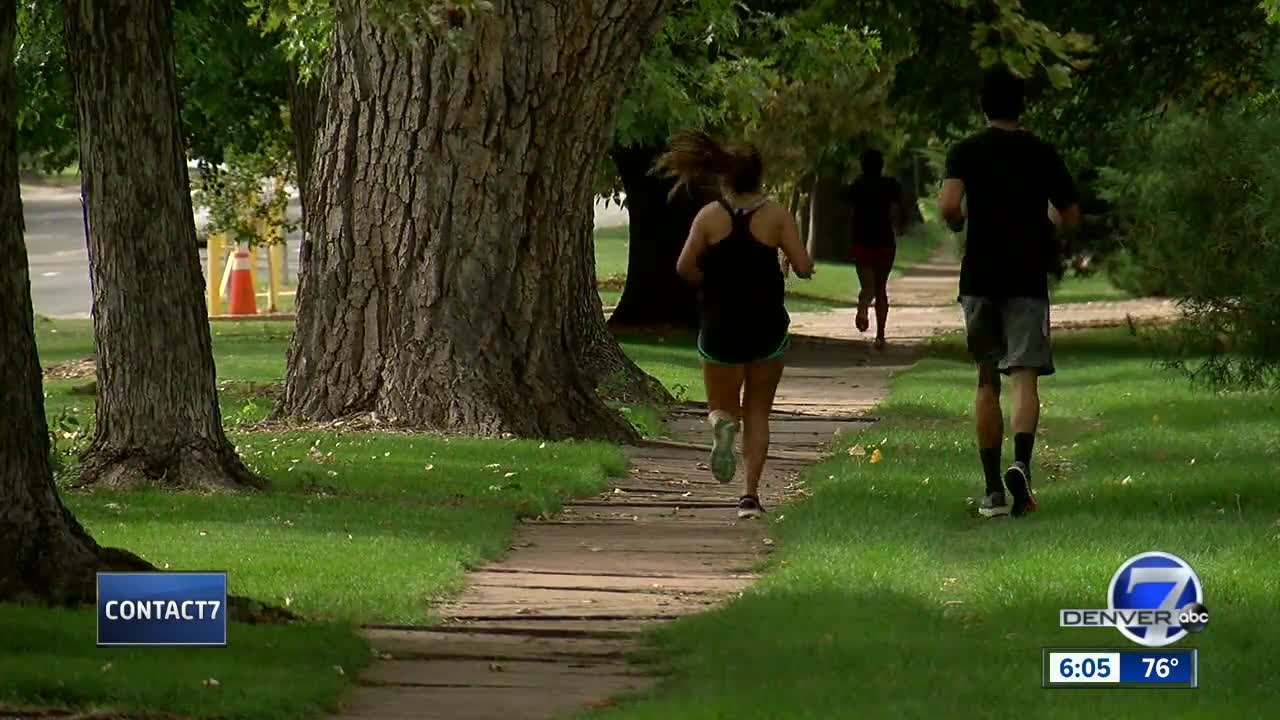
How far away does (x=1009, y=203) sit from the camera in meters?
12.1

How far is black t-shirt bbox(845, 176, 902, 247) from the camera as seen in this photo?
25109 mm

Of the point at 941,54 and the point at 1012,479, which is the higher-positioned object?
the point at 941,54

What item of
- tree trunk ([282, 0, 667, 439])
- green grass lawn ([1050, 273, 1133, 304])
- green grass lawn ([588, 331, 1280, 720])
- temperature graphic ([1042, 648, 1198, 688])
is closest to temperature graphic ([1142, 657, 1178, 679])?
temperature graphic ([1042, 648, 1198, 688])

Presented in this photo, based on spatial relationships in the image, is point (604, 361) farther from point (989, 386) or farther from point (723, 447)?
point (989, 386)

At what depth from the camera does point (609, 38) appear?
1666cm

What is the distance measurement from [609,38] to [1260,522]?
6.35 m

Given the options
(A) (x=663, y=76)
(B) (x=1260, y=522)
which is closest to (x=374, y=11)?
(B) (x=1260, y=522)

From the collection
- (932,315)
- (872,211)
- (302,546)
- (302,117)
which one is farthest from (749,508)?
(932,315)

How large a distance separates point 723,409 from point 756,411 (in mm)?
156

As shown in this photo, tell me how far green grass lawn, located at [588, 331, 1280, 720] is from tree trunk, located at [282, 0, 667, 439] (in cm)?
222

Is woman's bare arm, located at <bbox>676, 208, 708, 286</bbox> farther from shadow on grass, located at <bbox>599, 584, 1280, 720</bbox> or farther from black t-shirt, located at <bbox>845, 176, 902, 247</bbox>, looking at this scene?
black t-shirt, located at <bbox>845, 176, 902, 247</bbox>

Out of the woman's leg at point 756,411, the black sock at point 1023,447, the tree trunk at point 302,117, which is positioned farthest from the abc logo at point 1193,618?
the tree trunk at point 302,117

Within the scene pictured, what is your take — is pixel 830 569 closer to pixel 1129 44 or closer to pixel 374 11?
pixel 374 11

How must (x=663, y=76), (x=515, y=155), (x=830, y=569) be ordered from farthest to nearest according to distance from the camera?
1. (x=663, y=76)
2. (x=515, y=155)
3. (x=830, y=569)
